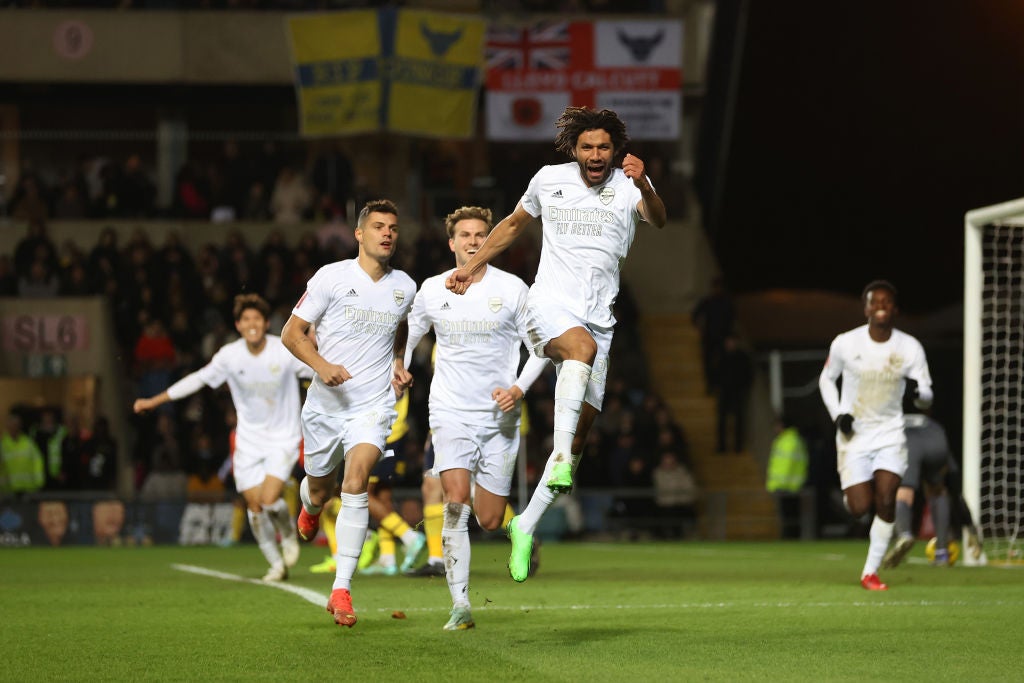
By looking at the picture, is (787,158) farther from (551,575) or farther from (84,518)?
(551,575)

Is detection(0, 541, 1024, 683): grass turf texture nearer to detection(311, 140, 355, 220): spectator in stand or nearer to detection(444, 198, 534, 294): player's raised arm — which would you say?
detection(444, 198, 534, 294): player's raised arm

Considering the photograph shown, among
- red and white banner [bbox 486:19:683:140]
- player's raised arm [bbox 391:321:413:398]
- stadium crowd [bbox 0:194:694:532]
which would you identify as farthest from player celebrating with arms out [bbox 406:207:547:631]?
red and white banner [bbox 486:19:683:140]

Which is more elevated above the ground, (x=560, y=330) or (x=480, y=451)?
(x=560, y=330)

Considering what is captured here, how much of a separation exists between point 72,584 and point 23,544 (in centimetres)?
804

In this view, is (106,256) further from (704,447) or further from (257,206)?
(704,447)

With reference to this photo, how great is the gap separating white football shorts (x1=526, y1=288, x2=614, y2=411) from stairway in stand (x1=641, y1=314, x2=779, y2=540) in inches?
547

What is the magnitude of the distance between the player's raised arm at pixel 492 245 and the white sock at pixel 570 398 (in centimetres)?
73

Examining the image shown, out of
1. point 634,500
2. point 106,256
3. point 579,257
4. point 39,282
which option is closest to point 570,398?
point 579,257

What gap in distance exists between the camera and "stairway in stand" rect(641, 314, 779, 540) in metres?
22.8

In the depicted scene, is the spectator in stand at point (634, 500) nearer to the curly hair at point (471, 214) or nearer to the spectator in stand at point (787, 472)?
the spectator in stand at point (787, 472)

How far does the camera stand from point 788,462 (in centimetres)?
2227

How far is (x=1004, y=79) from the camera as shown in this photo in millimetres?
29422

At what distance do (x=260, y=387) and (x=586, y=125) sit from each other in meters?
5.24

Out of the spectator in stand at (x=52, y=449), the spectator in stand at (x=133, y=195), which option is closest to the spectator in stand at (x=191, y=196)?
the spectator in stand at (x=133, y=195)
